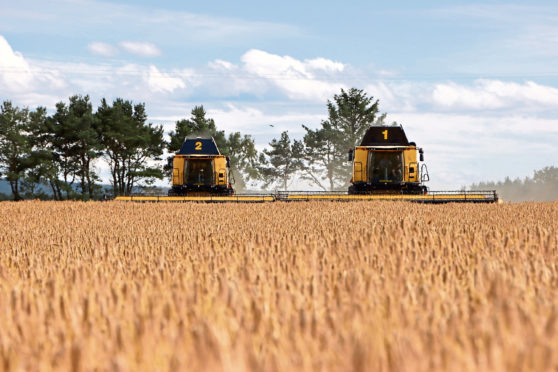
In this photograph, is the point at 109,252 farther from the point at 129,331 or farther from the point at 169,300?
the point at 129,331

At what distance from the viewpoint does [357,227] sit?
29.4 ft

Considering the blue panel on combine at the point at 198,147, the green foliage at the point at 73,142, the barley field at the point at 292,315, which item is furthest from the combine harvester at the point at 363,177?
the green foliage at the point at 73,142

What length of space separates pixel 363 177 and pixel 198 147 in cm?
719

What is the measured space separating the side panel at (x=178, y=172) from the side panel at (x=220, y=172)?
1381mm

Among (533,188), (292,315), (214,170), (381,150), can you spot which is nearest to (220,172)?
(214,170)

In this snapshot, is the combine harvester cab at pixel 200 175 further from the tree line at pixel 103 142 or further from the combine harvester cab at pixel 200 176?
the tree line at pixel 103 142

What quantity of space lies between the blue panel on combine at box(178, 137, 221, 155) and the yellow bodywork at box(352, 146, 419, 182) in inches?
238

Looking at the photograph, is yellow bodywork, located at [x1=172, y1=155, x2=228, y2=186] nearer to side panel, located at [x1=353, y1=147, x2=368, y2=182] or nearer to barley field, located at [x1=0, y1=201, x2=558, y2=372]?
side panel, located at [x1=353, y1=147, x2=368, y2=182]

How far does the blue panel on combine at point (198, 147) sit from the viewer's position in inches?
1096

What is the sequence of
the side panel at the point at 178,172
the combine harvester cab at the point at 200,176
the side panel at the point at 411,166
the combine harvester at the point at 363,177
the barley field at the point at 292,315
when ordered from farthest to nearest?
the side panel at the point at 178,172 < the combine harvester cab at the point at 200,176 < the side panel at the point at 411,166 < the combine harvester at the point at 363,177 < the barley field at the point at 292,315

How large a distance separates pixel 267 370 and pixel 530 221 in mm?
9217

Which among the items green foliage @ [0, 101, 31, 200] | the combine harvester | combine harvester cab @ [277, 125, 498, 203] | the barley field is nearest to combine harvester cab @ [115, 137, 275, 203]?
the combine harvester

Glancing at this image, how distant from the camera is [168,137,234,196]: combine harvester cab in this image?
2698 cm

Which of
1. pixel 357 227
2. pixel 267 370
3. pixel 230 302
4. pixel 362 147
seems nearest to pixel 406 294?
pixel 230 302
